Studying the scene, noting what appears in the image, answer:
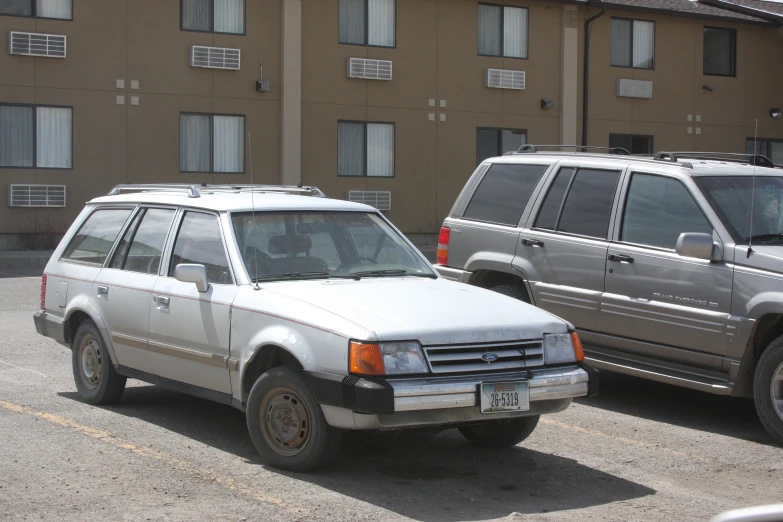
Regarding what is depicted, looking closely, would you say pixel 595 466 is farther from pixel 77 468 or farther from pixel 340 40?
pixel 340 40

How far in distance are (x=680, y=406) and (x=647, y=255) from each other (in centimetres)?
147

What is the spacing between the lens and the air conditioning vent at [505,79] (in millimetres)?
28891

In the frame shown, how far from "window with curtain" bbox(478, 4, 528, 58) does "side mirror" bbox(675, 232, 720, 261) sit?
21.5 m

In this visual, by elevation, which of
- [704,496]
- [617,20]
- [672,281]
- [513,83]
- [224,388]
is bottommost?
[704,496]


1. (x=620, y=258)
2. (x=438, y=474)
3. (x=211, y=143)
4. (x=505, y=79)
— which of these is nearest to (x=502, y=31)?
(x=505, y=79)

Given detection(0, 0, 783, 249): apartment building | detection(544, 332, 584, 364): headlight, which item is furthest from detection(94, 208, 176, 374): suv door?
detection(0, 0, 783, 249): apartment building

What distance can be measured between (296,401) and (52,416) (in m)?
2.45

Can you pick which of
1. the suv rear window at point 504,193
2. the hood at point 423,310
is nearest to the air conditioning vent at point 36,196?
the suv rear window at point 504,193

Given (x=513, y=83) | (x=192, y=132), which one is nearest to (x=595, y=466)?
(x=192, y=132)

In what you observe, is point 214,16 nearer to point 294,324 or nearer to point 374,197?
point 374,197

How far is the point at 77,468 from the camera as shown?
657 centimetres

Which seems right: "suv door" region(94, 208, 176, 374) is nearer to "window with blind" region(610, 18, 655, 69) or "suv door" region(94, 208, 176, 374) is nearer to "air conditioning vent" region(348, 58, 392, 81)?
"air conditioning vent" region(348, 58, 392, 81)

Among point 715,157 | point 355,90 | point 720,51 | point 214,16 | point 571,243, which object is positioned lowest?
point 571,243

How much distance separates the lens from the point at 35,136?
23.9 metres
